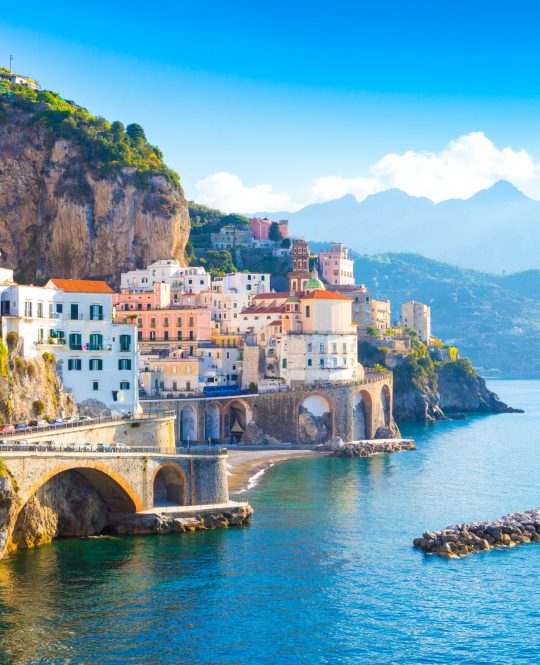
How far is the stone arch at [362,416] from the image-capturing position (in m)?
126

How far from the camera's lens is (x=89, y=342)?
3250 inches

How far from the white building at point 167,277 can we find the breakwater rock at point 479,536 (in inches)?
3289

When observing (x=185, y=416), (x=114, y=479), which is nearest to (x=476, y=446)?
(x=185, y=416)

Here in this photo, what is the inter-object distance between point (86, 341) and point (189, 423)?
33.1 metres

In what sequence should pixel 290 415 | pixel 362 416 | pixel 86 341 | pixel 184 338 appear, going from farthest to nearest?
pixel 184 338 < pixel 362 416 < pixel 290 415 < pixel 86 341

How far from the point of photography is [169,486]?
7125cm

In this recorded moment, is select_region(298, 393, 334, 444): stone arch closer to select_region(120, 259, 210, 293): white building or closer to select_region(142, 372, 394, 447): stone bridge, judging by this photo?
select_region(142, 372, 394, 447): stone bridge

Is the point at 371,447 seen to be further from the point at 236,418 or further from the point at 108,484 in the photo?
the point at 108,484

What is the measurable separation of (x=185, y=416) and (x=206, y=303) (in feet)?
106

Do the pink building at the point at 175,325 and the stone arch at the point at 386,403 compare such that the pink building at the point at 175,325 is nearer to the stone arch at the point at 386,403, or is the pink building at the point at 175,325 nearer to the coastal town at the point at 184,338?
the coastal town at the point at 184,338

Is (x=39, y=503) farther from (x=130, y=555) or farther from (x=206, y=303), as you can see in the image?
(x=206, y=303)

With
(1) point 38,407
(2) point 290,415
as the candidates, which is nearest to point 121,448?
(1) point 38,407

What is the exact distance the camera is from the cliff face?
149625 millimetres

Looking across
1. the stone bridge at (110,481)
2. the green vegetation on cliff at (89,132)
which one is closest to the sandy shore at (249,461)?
the stone bridge at (110,481)
